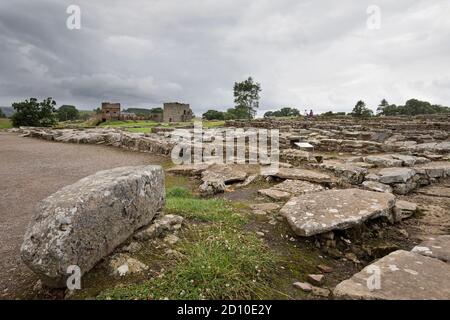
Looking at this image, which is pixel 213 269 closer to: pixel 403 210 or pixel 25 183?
pixel 403 210

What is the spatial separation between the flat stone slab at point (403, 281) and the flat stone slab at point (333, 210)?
2.83ft

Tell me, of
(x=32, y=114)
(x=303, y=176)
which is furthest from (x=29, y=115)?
(x=303, y=176)

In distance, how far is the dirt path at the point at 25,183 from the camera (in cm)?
324

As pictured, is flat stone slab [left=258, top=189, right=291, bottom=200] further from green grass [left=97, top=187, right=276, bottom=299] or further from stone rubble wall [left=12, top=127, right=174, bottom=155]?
stone rubble wall [left=12, top=127, right=174, bottom=155]

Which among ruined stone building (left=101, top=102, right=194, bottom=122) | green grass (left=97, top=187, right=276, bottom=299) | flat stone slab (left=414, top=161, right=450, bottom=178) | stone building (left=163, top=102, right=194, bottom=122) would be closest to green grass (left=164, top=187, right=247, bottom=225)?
green grass (left=97, top=187, right=276, bottom=299)

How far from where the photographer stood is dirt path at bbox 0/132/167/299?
128 inches

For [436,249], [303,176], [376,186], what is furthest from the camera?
[303,176]

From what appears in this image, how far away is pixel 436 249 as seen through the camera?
126 inches

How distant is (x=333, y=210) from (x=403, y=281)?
1552mm

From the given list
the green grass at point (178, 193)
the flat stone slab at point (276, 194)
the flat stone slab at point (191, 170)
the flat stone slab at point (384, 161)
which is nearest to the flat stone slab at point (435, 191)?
the flat stone slab at point (384, 161)

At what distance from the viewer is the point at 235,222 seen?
14.3 ft

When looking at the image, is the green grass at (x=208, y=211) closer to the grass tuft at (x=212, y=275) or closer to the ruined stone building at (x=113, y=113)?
the grass tuft at (x=212, y=275)

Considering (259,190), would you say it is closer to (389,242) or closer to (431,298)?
(389,242)

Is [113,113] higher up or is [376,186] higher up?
A: [113,113]
